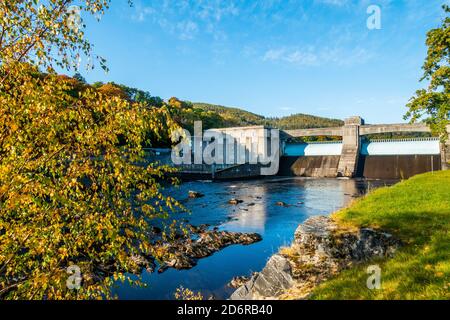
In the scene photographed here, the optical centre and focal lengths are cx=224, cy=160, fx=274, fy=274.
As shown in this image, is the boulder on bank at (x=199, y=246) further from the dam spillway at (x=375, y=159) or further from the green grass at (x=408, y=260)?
the dam spillway at (x=375, y=159)

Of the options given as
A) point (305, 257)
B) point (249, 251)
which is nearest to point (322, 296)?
point (305, 257)

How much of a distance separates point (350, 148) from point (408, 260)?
60517 mm

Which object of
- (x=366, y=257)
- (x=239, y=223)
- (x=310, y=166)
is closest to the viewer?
(x=366, y=257)

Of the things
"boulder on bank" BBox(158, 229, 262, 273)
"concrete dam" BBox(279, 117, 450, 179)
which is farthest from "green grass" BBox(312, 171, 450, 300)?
"concrete dam" BBox(279, 117, 450, 179)

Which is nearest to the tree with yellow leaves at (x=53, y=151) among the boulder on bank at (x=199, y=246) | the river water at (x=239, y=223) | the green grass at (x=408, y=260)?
the river water at (x=239, y=223)

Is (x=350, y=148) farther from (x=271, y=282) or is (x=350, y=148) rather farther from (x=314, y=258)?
(x=271, y=282)

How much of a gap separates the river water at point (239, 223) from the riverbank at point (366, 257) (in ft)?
14.3

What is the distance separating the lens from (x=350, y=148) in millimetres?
62562

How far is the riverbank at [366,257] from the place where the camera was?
603 centimetres

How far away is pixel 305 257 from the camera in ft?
32.6

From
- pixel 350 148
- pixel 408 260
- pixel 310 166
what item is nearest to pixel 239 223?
pixel 408 260

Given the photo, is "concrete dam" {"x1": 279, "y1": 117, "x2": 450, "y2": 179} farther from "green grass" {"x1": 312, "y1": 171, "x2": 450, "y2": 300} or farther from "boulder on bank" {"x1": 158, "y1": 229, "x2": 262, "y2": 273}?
"green grass" {"x1": 312, "y1": 171, "x2": 450, "y2": 300}
